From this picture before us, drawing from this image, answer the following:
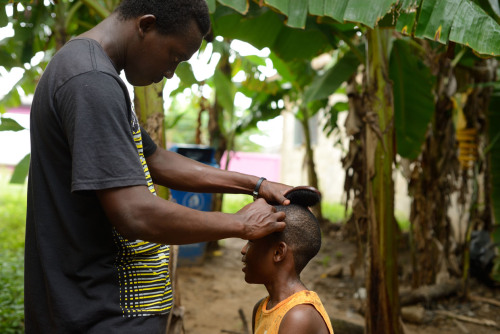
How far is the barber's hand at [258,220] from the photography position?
1.54 metres

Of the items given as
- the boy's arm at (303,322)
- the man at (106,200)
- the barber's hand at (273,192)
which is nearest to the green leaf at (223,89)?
the barber's hand at (273,192)

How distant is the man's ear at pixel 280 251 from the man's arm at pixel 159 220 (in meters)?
0.47

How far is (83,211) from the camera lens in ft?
4.89

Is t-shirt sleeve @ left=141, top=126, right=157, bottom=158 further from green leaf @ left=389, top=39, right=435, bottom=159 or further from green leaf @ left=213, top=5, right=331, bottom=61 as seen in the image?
green leaf @ left=389, top=39, right=435, bottom=159

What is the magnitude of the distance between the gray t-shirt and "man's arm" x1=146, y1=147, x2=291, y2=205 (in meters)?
0.54

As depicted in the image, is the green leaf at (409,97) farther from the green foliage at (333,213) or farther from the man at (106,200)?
the green foliage at (333,213)

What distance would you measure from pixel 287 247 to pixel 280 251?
33 millimetres

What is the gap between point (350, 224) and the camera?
5.45m

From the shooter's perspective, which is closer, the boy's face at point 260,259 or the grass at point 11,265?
the boy's face at point 260,259

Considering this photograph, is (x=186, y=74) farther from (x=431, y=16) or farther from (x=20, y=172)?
(x=431, y=16)

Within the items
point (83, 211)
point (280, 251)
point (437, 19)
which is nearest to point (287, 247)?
point (280, 251)

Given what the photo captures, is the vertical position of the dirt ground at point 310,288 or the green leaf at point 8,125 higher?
the green leaf at point 8,125

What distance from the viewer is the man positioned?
1.34 metres

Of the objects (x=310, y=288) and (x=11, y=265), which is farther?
(x=310, y=288)
